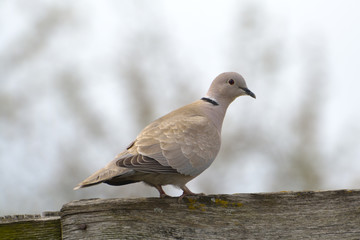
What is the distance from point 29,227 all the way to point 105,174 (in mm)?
932

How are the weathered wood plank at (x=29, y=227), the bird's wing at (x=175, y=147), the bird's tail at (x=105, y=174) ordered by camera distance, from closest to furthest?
the weathered wood plank at (x=29, y=227) → the bird's tail at (x=105, y=174) → the bird's wing at (x=175, y=147)

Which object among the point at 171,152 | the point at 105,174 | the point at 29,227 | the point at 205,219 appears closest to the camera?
the point at 29,227

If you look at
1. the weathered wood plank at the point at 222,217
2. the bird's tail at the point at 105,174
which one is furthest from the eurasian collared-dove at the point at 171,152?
the weathered wood plank at the point at 222,217

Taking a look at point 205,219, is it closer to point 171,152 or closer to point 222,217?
point 222,217

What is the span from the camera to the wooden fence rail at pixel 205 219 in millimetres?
2604

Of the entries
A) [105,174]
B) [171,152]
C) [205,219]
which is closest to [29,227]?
[205,219]

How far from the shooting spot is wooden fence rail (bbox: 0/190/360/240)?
8.54 feet

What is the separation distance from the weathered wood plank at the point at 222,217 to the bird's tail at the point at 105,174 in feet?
1.78

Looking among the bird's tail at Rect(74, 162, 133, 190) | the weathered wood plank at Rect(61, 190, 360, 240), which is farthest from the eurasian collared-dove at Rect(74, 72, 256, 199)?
the weathered wood plank at Rect(61, 190, 360, 240)

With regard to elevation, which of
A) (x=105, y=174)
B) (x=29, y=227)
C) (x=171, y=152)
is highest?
(x=171, y=152)

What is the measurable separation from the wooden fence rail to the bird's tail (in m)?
0.51

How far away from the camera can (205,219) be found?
2.85m

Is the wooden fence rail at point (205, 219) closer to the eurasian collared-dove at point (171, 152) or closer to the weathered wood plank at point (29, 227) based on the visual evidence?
the weathered wood plank at point (29, 227)

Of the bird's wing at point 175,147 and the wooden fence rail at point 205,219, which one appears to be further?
the bird's wing at point 175,147
